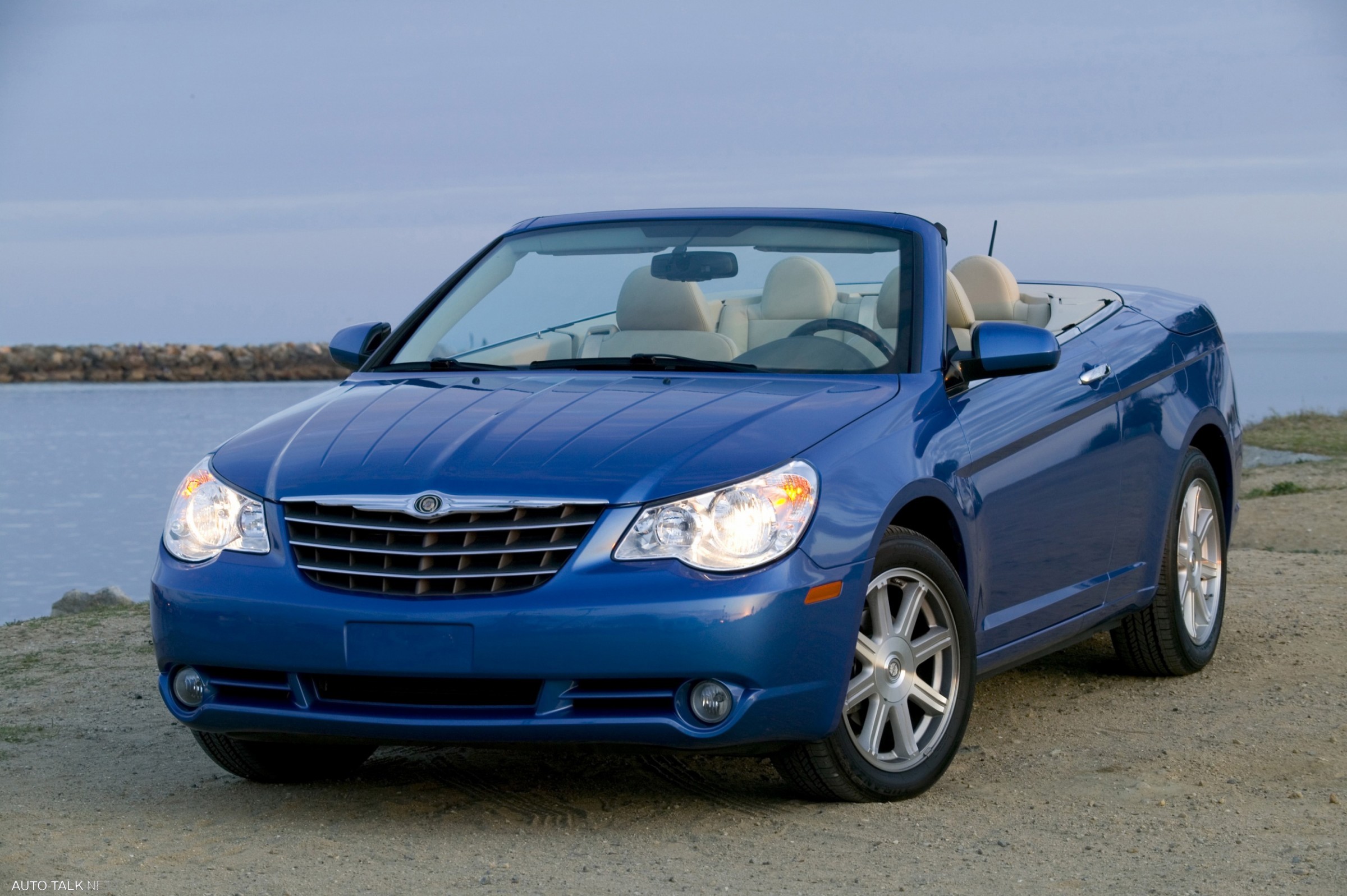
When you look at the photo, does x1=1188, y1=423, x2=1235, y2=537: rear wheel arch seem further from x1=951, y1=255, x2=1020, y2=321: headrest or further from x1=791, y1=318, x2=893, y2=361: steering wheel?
x1=791, y1=318, x2=893, y2=361: steering wheel

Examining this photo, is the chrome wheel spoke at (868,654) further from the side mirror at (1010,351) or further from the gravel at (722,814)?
the side mirror at (1010,351)

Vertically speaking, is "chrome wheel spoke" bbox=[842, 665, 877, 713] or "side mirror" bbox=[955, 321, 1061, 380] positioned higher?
"side mirror" bbox=[955, 321, 1061, 380]

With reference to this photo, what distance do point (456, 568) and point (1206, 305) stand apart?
160 inches

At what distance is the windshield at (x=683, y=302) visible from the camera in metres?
5.05

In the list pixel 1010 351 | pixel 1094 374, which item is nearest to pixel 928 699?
pixel 1010 351

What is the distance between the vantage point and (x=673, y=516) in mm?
3920

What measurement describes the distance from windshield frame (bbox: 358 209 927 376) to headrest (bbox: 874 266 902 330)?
1 centimetres

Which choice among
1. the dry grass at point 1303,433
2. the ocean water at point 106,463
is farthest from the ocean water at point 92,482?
the dry grass at point 1303,433

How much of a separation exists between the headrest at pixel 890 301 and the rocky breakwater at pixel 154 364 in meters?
51.7

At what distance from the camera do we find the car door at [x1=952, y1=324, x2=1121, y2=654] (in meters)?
4.86

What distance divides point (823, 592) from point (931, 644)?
27.1 inches

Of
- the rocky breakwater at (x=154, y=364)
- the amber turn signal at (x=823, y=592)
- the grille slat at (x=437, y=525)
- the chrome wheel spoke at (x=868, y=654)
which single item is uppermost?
the grille slat at (x=437, y=525)

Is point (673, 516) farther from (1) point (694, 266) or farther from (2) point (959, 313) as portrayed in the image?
(2) point (959, 313)

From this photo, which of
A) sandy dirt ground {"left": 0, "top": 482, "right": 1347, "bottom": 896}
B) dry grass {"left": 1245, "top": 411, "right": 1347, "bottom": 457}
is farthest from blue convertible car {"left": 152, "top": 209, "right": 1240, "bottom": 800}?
dry grass {"left": 1245, "top": 411, "right": 1347, "bottom": 457}
